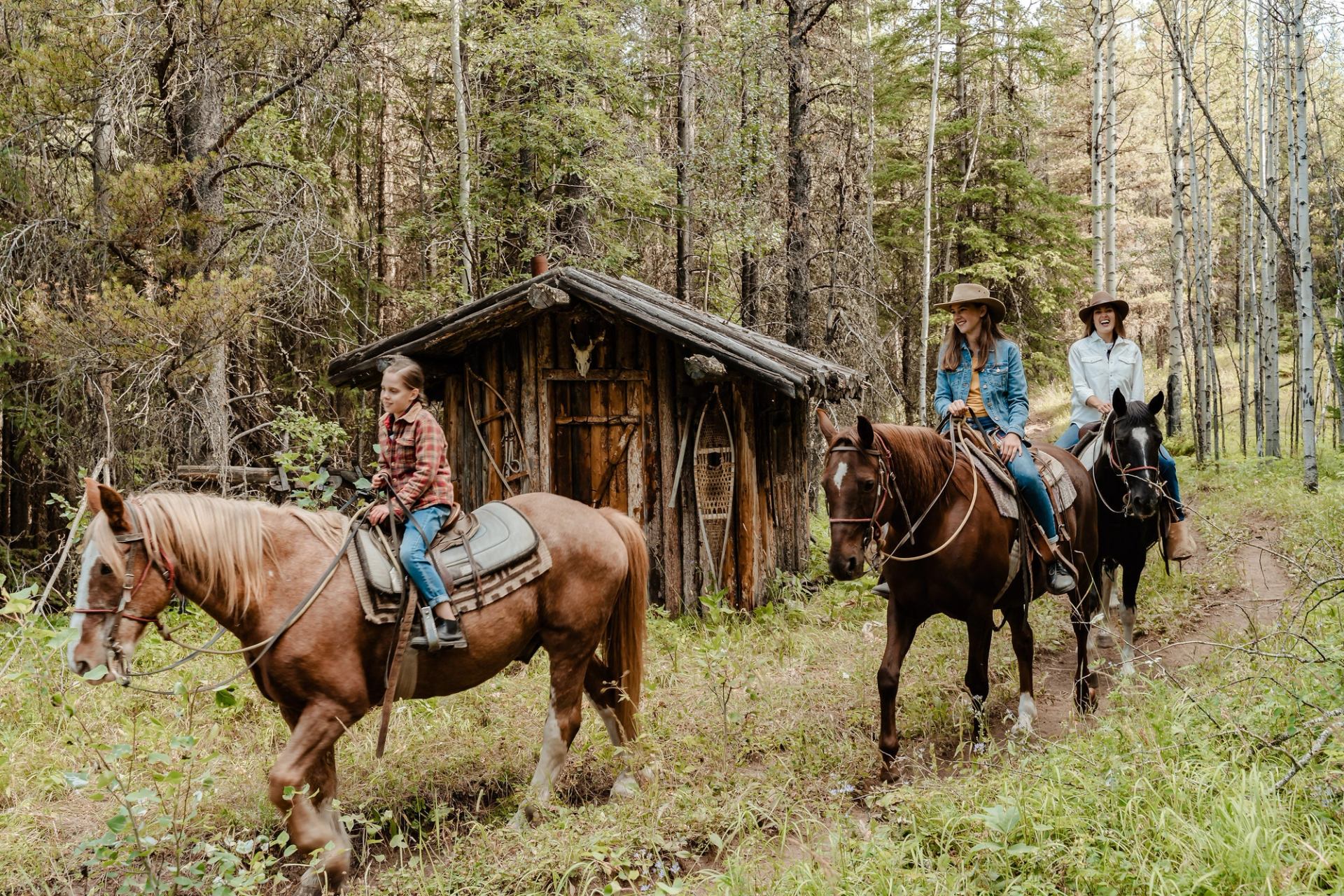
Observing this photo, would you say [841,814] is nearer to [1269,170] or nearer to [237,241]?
[237,241]

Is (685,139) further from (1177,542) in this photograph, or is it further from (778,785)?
(778,785)

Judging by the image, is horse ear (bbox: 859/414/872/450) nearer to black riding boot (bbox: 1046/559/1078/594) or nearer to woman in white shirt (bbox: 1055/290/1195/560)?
black riding boot (bbox: 1046/559/1078/594)

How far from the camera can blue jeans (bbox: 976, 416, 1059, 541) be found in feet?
17.9

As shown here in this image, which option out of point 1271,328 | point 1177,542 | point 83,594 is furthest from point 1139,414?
point 1271,328

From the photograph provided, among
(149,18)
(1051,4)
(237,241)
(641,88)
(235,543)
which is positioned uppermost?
(1051,4)

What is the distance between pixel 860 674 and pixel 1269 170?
19.0 m

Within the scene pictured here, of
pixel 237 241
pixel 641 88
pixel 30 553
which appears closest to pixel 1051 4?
pixel 641 88

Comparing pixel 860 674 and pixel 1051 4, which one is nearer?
pixel 860 674

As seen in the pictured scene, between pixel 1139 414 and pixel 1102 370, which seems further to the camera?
pixel 1102 370

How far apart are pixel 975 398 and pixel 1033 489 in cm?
75

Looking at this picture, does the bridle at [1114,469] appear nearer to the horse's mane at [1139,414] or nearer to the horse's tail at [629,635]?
the horse's mane at [1139,414]

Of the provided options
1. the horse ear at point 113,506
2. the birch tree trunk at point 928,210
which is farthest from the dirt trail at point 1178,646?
the birch tree trunk at point 928,210

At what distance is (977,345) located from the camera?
225 inches

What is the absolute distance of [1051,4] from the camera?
19297 mm
